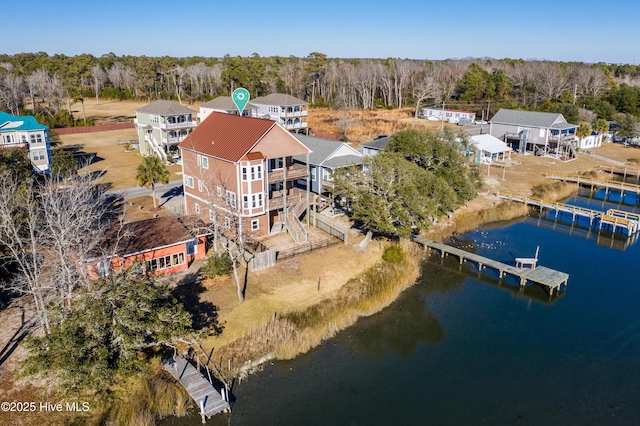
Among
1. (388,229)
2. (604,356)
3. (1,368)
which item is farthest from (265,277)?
(604,356)

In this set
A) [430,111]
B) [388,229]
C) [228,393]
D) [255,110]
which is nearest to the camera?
[228,393]

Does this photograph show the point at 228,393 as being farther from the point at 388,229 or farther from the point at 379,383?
the point at 388,229

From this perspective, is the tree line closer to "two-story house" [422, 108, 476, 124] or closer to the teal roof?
"two-story house" [422, 108, 476, 124]

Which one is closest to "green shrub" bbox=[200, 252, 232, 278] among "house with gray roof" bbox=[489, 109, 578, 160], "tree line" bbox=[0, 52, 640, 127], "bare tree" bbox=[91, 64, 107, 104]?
"house with gray roof" bbox=[489, 109, 578, 160]

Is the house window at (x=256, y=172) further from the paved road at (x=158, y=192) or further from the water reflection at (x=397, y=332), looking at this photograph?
the paved road at (x=158, y=192)

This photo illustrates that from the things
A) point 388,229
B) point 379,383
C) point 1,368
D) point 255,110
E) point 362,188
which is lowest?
point 379,383

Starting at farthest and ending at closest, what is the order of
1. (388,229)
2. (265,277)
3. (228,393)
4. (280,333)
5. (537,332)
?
(388,229)
(265,277)
(537,332)
(280,333)
(228,393)

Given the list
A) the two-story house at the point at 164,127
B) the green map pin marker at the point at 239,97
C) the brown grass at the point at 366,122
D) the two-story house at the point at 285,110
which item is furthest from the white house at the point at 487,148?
the two-story house at the point at 164,127
